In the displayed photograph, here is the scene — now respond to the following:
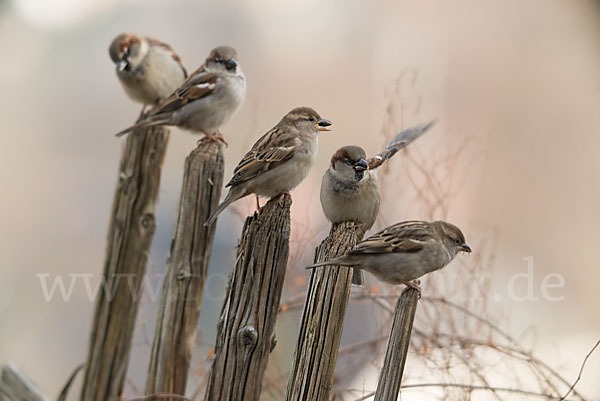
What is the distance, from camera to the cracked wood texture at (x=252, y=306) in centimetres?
241

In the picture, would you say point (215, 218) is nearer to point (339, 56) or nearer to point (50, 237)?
point (50, 237)

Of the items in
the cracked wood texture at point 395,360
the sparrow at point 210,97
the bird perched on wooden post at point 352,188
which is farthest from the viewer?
the sparrow at point 210,97

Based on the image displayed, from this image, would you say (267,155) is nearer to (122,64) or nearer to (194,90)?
(194,90)

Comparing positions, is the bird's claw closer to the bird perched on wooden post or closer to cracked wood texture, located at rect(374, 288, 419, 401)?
the bird perched on wooden post

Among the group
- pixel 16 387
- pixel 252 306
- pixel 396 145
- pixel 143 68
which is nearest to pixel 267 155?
pixel 396 145

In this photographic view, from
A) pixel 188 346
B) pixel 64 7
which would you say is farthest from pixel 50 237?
pixel 188 346

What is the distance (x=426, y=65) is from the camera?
7.42m

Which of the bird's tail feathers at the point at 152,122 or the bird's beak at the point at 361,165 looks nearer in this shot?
the bird's beak at the point at 361,165

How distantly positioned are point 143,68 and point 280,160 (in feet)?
5.10

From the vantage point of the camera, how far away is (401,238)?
248 cm

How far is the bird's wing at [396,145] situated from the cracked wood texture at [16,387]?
178 cm

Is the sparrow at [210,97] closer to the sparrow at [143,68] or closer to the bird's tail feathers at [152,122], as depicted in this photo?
the bird's tail feathers at [152,122]

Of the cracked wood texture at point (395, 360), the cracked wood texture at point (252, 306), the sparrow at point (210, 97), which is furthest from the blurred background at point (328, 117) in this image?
the cracked wood texture at point (395, 360)

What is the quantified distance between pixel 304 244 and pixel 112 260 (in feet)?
2.96
